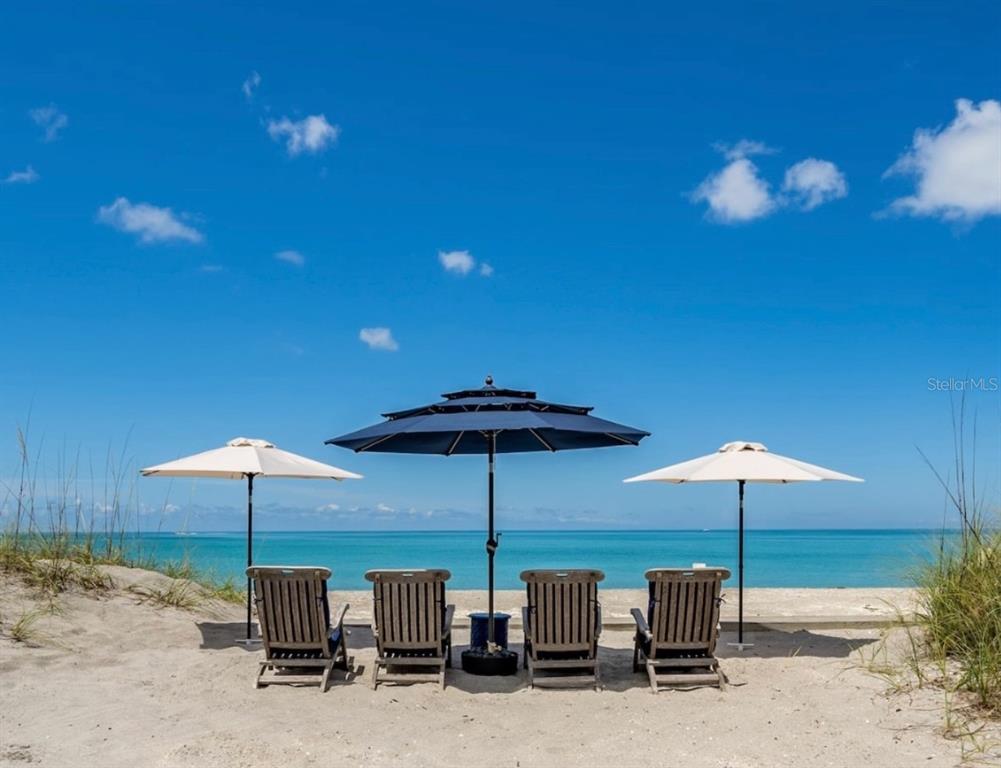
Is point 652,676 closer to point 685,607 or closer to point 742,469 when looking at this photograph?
point 685,607

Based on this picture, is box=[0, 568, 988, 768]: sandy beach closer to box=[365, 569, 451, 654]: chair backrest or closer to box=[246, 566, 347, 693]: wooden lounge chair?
box=[246, 566, 347, 693]: wooden lounge chair

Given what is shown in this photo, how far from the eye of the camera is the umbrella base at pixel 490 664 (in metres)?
6.54

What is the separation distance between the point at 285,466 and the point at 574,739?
3.31m

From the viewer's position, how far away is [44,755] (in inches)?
190

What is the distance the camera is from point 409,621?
242 inches

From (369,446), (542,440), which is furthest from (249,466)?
(542,440)

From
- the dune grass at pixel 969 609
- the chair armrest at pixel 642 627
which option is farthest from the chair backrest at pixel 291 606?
the dune grass at pixel 969 609

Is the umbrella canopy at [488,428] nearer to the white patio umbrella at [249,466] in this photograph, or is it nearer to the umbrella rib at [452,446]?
the umbrella rib at [452,446]

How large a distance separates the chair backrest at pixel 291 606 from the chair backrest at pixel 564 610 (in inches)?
54.6

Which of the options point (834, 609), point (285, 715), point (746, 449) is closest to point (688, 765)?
point (285, 715)

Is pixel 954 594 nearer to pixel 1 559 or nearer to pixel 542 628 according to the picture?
pixel 542 628

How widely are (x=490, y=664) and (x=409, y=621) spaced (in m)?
0.77

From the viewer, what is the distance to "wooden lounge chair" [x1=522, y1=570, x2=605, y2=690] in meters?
6.05

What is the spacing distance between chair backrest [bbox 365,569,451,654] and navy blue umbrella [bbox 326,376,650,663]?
50cm
